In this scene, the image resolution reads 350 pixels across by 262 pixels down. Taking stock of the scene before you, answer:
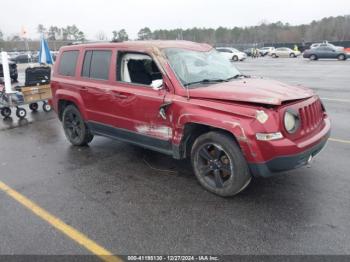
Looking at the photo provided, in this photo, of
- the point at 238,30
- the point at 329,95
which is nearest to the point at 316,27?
the point at 238,30

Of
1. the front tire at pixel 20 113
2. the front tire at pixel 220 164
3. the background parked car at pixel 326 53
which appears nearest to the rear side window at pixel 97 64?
the front tire at pixel 220 164

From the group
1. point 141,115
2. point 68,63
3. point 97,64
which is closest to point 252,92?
point 141,115

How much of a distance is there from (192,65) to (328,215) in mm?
2620

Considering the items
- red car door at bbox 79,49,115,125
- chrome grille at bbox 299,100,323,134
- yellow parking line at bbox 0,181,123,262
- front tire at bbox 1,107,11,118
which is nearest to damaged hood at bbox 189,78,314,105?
chrome grille at bbox 299,100,323,134

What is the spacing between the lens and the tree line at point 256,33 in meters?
100

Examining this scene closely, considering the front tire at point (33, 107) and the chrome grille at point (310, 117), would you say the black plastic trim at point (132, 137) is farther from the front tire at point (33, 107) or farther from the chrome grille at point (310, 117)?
the front tire at point (33, 107)

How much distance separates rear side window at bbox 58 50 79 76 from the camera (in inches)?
234

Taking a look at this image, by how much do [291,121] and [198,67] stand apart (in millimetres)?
1649

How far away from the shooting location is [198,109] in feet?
13.3

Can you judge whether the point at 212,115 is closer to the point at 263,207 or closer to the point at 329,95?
the point at 263,207

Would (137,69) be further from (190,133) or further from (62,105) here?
(62,105)

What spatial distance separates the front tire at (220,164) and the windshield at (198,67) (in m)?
0.85

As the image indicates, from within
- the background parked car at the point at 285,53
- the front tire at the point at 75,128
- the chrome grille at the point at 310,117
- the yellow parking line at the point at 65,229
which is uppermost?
the background parked car at the point at 285,53

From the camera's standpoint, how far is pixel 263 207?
3863 mm
